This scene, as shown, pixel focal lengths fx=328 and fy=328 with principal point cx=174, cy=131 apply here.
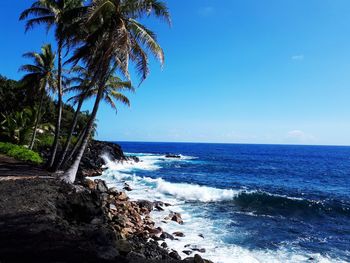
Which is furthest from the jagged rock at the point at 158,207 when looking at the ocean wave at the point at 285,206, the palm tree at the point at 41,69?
the palm tree at the point at 41,69

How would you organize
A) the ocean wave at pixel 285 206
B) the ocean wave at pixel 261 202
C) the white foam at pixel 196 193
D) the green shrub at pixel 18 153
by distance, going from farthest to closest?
the white foam at pixel 196 193
the green shrub at pixel 18 153
the ocean wave at pixel 261 202
the ocean wave at pixel 285 206

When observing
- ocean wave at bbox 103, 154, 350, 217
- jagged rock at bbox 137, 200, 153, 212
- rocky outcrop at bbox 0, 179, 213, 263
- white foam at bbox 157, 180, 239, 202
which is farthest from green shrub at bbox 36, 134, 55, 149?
rocky outcrop at bbox 0, 179, 213, 263

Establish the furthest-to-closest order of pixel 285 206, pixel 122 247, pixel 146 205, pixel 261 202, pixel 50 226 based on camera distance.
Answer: pixel 261 202 < pixel 285 206 < pixel 146 205 < pixel 50 226 < pixel 122 247

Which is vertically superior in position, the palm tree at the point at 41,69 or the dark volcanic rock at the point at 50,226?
the palm tree at the point at 41,69

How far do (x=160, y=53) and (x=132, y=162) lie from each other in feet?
130

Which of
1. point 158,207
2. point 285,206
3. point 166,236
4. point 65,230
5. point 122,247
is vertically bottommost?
point 285,206

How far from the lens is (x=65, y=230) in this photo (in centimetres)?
822

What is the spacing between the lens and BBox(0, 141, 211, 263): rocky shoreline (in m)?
6.85

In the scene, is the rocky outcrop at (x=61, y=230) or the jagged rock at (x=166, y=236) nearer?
the rocky outcrop at (x=61, y=230)

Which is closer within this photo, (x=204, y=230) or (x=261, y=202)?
(x=204, y=230)

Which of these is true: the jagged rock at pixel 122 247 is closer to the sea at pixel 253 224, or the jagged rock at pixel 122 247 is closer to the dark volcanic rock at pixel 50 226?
the dark volcanic rock at pixel 50 226

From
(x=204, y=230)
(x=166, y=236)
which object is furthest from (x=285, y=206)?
(x=166, y=236)

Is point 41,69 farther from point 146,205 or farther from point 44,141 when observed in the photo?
point 146,205

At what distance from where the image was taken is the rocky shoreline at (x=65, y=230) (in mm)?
6848
